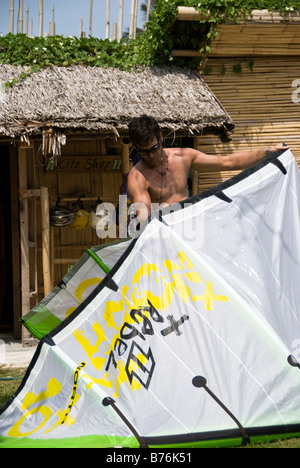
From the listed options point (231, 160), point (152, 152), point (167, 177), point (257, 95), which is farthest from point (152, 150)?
point (257, 95)

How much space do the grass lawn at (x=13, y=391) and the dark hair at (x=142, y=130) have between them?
8.01 ft

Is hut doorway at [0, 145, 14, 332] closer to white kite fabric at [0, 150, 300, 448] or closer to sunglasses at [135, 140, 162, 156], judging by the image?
sunglasses at [135, 140, 162, 156]

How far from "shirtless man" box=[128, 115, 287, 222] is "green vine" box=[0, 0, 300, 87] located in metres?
3.46

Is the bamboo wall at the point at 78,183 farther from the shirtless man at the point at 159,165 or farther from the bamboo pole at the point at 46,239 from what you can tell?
the shirtless man at the point at 159,165

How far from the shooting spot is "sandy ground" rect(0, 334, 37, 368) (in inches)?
284

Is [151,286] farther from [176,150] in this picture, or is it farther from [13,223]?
[13,223]

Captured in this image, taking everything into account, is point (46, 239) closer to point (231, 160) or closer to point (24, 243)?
point (24, 243)

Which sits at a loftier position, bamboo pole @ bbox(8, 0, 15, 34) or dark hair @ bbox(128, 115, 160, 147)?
bamboo pole @ bbox(8, 0, 15, 34)

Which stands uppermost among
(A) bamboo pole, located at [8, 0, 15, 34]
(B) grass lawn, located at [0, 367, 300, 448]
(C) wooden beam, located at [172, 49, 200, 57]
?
(A) bamboo pole, located at [8, 0, 15, 34]

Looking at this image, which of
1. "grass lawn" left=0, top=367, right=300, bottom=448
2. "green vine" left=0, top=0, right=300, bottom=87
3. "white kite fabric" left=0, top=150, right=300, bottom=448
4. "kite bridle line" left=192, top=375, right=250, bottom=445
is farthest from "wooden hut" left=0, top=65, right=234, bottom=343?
"kite bridle line" left=192, top=375, right=250, bottom=445

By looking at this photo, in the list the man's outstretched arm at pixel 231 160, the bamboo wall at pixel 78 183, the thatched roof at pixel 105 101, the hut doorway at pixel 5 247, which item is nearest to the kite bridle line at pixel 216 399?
the man's outstretched arm at pixel 231 160

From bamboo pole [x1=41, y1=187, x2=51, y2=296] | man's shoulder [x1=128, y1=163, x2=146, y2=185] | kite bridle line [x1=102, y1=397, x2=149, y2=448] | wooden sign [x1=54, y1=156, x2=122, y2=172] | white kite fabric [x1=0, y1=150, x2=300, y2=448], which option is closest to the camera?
kite bridle line [x1=102, y1=397, x2=149, y2=448]

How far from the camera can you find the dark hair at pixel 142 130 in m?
4.92
